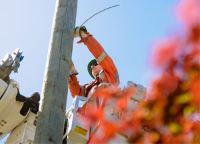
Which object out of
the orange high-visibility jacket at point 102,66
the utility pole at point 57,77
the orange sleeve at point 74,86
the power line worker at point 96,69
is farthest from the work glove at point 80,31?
the orange sleeve at point 74,86

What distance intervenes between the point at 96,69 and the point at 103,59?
0.57 meters

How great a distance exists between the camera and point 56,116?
11.8ft

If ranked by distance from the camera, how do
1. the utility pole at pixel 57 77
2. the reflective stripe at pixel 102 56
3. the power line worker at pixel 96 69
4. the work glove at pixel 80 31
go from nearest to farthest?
1. the utility pole at pixel 57 77
2. the work glove at pixel 80 31
3. the power line worker at pixel 96 69
4. the reflective stripe at pixel 102 56

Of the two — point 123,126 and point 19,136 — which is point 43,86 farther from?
point 19,136

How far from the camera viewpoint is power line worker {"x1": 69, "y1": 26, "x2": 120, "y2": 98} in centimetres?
628

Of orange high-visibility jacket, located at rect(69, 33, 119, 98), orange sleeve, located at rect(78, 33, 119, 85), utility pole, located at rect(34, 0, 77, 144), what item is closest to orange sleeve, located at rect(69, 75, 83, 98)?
orange high-visibility jacket, located at rect(69, 33, 119, 98)

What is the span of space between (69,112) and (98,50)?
3.80ft

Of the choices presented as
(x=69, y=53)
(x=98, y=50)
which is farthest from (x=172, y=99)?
(x=98, y=50)

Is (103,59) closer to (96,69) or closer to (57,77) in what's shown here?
(96,69)

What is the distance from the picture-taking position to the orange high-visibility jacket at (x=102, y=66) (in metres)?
6.37

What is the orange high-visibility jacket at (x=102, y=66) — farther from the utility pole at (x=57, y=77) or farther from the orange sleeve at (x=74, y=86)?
the utility pole at (x=57, y=77)

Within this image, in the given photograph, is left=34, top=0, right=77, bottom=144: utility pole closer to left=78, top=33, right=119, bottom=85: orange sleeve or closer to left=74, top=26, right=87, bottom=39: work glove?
left=74, top=26, right=87, bottom=39: work glove

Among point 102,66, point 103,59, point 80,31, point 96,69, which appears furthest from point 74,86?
point 80,31

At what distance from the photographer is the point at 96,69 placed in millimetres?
7070
